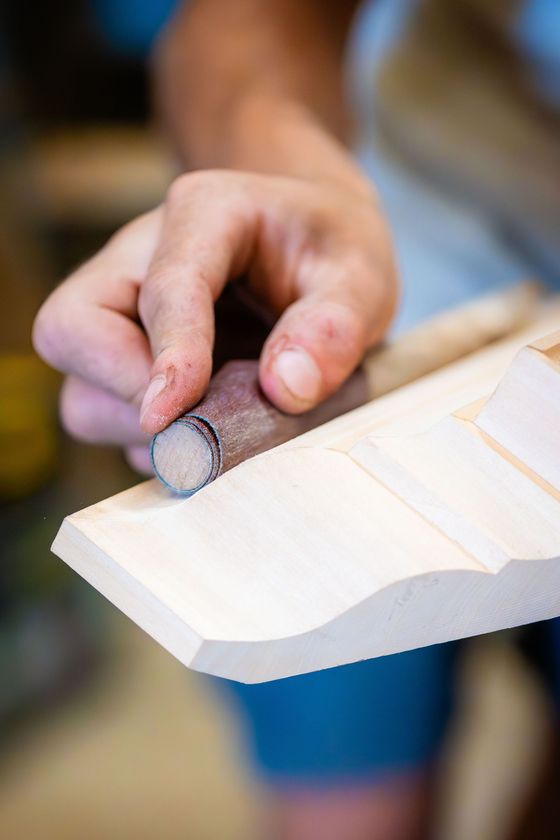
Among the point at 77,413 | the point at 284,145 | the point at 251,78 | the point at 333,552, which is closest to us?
the point at 333,552

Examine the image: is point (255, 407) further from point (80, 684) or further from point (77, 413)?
point (80, 684)

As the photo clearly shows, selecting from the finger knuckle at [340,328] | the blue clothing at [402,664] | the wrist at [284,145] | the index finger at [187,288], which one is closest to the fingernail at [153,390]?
the index finger at [187,288]

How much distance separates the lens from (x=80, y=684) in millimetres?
1517

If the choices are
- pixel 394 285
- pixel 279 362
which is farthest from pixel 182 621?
pixel 394 285

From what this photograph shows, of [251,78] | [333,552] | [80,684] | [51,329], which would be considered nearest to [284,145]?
[251,78]

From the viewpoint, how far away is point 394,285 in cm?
56

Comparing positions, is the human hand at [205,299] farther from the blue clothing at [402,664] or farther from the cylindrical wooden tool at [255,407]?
the blue clothing at [402,664]

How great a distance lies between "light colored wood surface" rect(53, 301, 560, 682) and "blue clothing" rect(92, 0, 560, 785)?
0.53m

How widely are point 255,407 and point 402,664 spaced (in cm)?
54

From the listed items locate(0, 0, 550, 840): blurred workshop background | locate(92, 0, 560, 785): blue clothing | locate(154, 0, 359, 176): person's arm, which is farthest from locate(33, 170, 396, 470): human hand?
locate(0, 0, 550, 840): blurred workshop background

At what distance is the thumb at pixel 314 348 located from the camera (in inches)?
16.9

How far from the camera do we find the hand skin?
0.42 m

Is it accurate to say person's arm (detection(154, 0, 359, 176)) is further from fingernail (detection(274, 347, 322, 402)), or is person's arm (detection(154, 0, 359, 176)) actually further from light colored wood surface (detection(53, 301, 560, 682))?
light colored wood surface (detection(53, 301, 560, 682))

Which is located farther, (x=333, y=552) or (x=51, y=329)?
(x=51, y=329)
